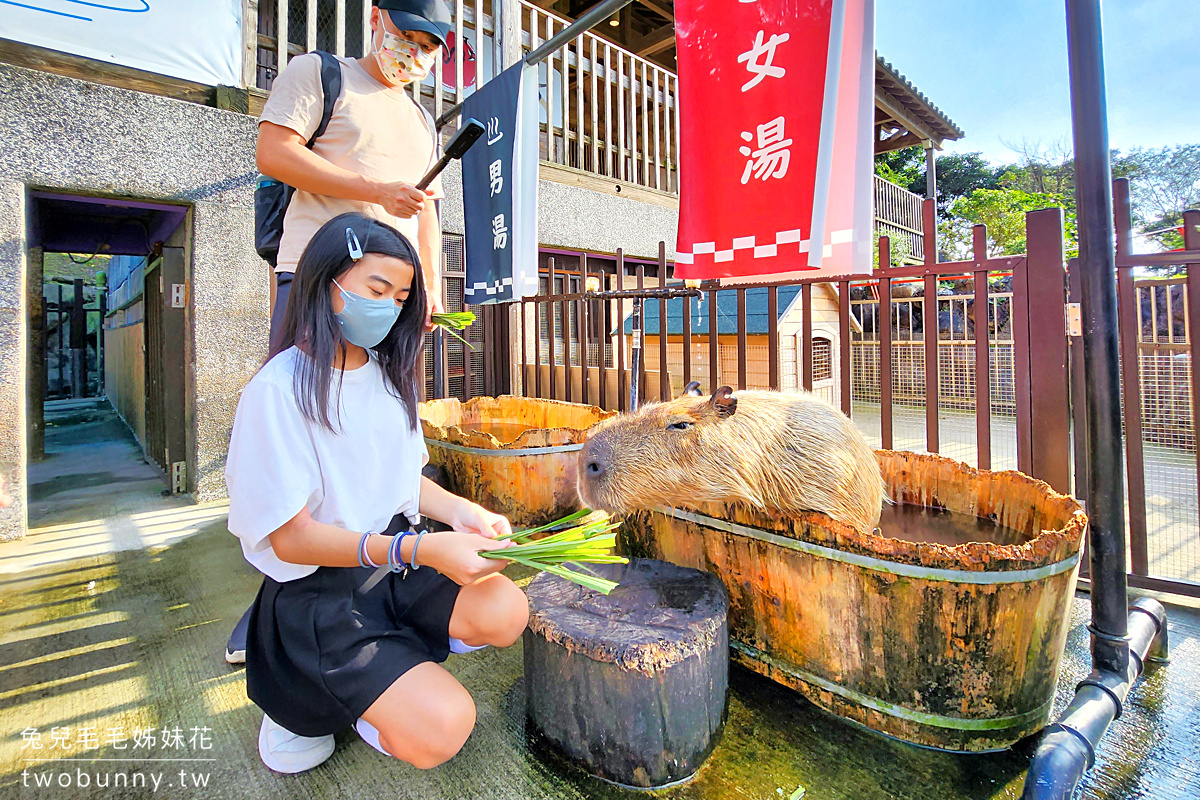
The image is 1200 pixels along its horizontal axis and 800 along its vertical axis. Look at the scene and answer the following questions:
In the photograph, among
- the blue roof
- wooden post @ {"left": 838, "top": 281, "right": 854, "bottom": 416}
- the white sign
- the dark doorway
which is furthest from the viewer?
the blue roof

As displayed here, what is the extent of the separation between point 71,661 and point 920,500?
133 inches

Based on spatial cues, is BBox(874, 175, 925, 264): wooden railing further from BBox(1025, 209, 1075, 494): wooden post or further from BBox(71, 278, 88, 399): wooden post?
BBox(71, 278, 88, 399): wooden post

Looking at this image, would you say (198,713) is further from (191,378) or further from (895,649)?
(191,378)

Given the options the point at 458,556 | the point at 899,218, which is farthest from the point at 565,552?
the point at 899,218

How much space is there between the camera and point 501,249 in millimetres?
4375

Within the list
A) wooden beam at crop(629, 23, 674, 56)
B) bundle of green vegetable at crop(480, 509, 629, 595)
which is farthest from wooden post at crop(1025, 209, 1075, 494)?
wooden beam at crop(629, 23, 674, 56)

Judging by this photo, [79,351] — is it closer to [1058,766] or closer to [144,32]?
[144,32]

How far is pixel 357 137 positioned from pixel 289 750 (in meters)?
2.06

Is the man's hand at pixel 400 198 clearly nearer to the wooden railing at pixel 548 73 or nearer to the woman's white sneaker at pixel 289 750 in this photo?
the woman's white sneaker at pixel 289 750

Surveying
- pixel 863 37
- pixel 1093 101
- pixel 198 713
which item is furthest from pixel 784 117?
pixel 198 713

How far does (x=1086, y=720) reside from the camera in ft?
4.74

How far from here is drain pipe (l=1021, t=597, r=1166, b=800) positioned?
1.26 metres

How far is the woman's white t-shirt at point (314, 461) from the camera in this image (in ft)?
4.29

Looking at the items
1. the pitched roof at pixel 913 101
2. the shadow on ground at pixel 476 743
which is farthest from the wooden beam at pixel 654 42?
the shadow on ground at pixel 476 743
